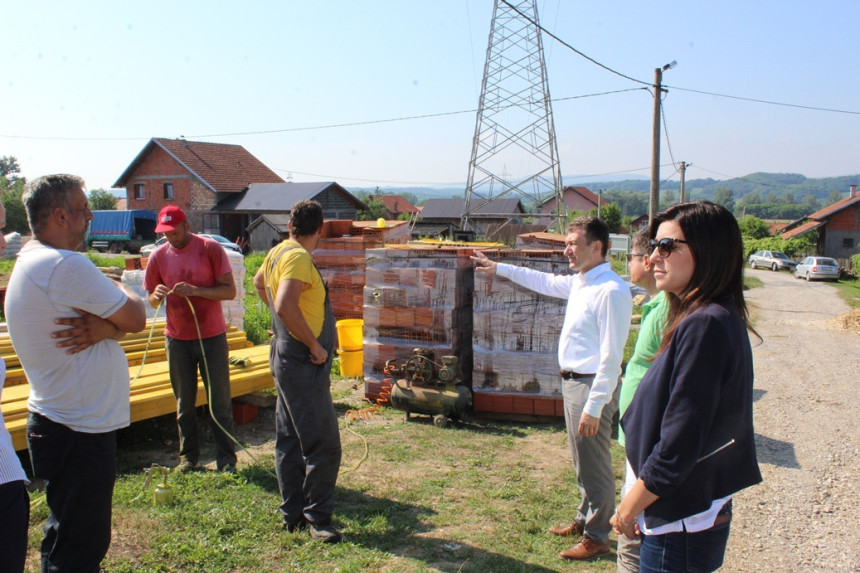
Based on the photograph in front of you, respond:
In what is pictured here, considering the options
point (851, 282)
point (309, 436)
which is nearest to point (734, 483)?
point (309, 436)

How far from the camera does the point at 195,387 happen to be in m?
4.89

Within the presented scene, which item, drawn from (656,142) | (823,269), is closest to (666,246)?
(656,142)

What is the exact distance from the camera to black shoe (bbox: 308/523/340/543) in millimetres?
3770

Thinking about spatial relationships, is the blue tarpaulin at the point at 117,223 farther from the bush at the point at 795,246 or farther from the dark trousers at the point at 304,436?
the bush at the point at 795,246

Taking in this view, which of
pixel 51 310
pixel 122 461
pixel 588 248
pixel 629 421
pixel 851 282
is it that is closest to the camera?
pixel 629 421

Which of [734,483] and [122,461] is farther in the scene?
[122,461]

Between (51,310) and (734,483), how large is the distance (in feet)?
8.70

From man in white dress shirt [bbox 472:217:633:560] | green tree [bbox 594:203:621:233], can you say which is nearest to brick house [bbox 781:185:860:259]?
green tree [bbox 594:203:621:233]

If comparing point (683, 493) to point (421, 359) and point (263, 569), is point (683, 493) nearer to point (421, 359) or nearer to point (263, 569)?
point (263, 569)

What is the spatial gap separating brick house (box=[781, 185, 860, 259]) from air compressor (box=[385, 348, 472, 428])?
44788mm

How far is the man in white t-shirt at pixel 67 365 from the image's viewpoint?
2.59 meters

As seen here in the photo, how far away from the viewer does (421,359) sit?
6.22 metres

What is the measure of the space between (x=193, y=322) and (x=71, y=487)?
2.16 metres

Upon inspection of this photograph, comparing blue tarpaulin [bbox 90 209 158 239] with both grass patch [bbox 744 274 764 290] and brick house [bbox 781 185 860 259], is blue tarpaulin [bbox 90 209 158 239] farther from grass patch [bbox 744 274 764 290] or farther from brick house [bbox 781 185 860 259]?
brick house [bbox 781 185 860 259]
